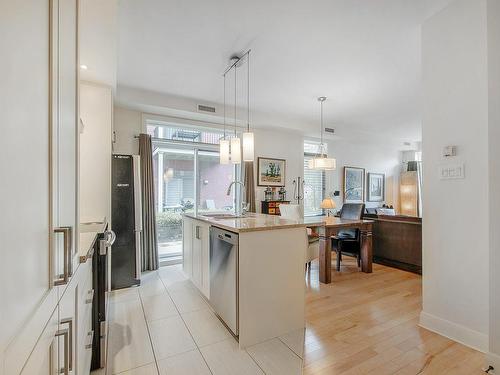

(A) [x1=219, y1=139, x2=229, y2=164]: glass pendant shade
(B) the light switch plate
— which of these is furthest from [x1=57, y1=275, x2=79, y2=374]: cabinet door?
(B) the light switch plate

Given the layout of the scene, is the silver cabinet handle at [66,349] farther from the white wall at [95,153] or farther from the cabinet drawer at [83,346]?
the white wall at [95,153]

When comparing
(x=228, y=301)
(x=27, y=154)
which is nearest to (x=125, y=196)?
(x=228, y=301)

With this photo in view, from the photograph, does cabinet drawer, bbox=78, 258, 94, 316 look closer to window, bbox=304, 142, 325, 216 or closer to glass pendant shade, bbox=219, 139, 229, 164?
glass pendant shade, bbox=219, 139, 229, 164

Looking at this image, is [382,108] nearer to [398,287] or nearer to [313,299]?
[398,287]

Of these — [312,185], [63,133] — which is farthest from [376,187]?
[63,133]

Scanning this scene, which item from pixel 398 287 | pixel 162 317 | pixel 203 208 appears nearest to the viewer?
pixel 162 317

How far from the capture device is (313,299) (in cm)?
292

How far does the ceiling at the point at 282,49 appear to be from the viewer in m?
2.19

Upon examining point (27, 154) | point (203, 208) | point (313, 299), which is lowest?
point (313, 299)

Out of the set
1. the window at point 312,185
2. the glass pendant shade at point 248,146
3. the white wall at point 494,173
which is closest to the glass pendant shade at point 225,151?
the glass pendant shade at point 248,146

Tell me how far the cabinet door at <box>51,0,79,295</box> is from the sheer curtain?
10.0 feet

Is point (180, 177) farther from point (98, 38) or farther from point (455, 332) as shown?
point (455, 332)

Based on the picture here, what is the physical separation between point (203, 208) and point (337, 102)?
3153 millimetres

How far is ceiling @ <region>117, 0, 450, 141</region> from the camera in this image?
7.19 feet
